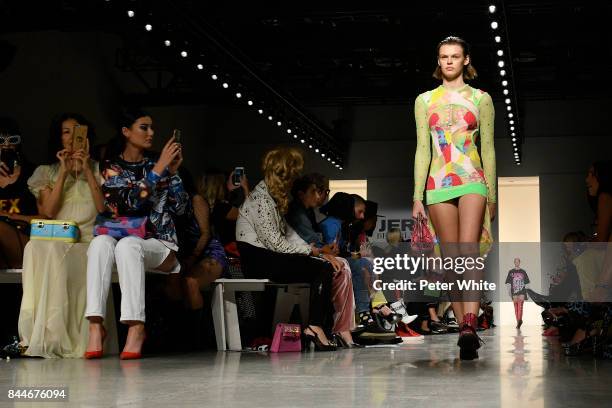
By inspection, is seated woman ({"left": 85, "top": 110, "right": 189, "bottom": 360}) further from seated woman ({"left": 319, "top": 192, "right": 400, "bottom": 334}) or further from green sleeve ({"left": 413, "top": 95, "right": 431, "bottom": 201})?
seated woman ({"left": 319, "top": 192, "right": 400, "bottom": 334})

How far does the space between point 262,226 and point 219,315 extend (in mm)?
557

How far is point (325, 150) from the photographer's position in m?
15.2

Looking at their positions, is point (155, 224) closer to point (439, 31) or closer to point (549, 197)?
point (439, 31)

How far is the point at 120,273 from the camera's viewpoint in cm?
409

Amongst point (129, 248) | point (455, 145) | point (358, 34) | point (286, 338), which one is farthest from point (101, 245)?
point (358, 34)

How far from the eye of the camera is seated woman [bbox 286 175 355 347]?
570 cm

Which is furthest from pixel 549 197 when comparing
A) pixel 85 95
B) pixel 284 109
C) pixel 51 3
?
pixel 51 3

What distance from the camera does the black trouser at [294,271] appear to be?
17.1 feet

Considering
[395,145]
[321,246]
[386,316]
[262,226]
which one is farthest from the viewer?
[395,145]

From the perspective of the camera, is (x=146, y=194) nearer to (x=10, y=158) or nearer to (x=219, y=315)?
(x=10, y=158)

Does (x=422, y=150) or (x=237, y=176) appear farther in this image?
(x=237, y=176)

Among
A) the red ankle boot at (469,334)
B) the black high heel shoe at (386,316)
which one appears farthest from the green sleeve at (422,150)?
the black high heel shoe at (386,316)

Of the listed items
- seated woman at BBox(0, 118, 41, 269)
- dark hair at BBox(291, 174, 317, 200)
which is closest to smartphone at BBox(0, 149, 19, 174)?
seated woman at BBox(0, 118, 41, 269)

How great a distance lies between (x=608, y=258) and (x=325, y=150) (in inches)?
426
